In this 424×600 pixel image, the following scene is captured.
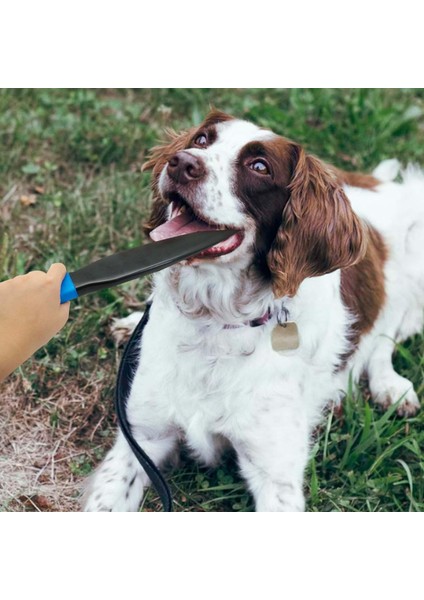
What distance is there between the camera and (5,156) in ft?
15.0

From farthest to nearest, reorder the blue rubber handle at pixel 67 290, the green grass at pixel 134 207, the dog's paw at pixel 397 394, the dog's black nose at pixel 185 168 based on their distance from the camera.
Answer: the dog's paw at pixel 397 394, the green grass at pixel 134 207, the dog's black nose at pixel 185 168, the blue rubber handle at pixel 67 290

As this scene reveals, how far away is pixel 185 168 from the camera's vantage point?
2.51 metres

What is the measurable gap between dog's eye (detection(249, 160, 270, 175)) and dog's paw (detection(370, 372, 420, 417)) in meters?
1.33

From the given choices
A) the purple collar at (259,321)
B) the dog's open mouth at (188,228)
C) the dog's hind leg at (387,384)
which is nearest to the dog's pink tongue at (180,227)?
the dog's open mouth at (188,228)

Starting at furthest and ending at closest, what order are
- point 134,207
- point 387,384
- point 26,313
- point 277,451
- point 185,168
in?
point 134,207
point 387,384
point 277,451
point 185,168
point 26,313

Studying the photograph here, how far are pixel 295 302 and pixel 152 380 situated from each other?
2.19 ft

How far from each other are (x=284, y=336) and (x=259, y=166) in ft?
2.18

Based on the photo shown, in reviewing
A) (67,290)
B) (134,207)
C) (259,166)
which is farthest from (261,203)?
(134,207)

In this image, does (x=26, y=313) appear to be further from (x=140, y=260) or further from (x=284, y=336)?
(x=284, y=336)

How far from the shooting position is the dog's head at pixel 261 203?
8.43ft

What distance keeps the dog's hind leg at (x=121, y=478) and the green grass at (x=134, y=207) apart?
0.28 ft

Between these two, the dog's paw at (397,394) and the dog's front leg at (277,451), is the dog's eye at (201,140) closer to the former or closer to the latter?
the dog's front leg at (277,451)

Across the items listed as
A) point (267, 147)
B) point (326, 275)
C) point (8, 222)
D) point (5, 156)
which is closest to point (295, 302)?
point (326, 275)

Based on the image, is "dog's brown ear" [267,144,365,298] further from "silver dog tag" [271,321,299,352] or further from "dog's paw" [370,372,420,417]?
"dog's paw" [370,372,420,417]
